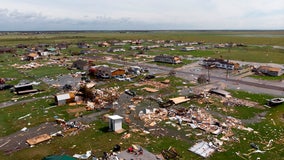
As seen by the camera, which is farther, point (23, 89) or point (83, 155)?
point (23, 89)

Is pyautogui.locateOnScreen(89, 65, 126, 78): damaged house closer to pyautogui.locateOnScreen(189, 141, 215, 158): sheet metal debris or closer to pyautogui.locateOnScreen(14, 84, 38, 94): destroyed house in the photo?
pyautogui.locateOnScreen(14, 84, 38, 94): destroyed house

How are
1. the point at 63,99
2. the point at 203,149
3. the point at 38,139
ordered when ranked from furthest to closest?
the point at 63,99 < the point at 38,139 < the point at 203,149

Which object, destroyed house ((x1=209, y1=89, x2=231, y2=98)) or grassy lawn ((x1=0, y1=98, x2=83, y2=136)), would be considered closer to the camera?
grassy lawn ((x1=0, y1=98, x2=83, y2=136))

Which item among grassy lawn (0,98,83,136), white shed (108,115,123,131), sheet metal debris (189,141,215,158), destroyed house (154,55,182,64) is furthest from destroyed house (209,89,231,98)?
destroyed house (154,55,182,64)

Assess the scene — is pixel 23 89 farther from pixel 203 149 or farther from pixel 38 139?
pixel 203 149

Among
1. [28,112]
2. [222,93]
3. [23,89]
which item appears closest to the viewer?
[28,112]

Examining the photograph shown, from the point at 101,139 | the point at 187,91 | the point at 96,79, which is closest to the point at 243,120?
the point at 187,91

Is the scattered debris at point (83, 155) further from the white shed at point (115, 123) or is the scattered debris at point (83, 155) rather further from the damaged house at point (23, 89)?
the damaged house at point (23, 89)

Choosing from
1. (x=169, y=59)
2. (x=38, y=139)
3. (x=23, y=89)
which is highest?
(x=169, y=59)

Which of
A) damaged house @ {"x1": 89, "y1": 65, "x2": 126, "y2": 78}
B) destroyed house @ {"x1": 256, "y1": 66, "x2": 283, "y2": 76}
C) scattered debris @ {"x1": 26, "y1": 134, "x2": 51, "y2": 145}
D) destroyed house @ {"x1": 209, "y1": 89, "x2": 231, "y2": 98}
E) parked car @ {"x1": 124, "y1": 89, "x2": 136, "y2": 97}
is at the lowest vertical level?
scattered debris @ {"x1": 26, "y1": 134, "x2": 51, "y2": 145}

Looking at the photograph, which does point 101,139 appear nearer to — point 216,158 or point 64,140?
point 64,140

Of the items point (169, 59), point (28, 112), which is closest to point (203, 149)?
point (28, 112)
